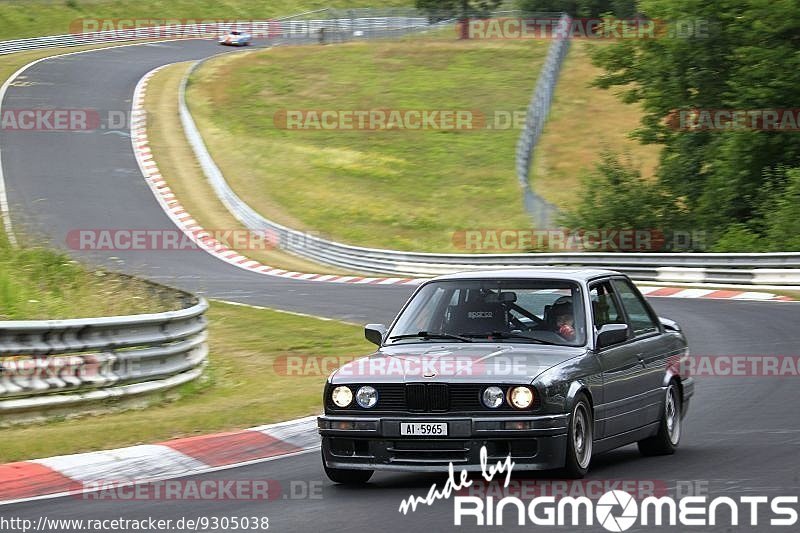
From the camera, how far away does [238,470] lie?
9.69 metres

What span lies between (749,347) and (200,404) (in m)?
7.45

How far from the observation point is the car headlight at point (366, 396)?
27.9 feet

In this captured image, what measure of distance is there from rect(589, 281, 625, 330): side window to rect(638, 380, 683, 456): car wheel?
2.51 feet

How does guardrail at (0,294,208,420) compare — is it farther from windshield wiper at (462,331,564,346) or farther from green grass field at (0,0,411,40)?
green grass field at (0,0,411,40)

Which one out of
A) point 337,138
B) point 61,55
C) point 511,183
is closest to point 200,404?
point 511,183

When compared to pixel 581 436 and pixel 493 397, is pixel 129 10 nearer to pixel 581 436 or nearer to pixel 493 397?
pixel 581 436

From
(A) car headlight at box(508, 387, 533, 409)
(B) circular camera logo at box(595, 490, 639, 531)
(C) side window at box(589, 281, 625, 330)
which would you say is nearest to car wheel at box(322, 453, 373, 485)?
(A) car headlight at box(508, 387, 533, 409)

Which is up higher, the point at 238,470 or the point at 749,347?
the point at 238,470

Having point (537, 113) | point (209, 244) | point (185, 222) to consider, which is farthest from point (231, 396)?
point (537, 113)

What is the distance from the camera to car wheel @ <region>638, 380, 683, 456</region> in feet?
32.5

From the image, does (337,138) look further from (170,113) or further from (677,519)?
(677,519)

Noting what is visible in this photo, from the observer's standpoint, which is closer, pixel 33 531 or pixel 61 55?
pixel 33 531

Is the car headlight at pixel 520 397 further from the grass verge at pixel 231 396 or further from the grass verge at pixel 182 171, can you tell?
the grass verge at pixel 182 171

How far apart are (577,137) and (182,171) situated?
51.0ft
